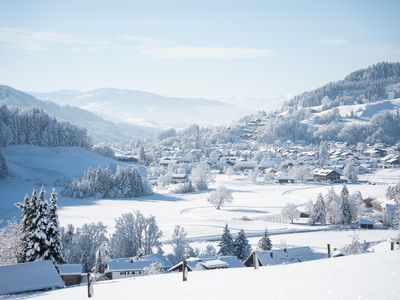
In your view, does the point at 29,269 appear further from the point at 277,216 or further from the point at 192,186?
the point at 192,186

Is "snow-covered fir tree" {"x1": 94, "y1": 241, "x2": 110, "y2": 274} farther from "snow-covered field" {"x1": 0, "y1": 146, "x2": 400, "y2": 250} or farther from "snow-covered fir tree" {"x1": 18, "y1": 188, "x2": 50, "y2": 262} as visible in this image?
"snow-covered field" {"x1": 0, "y1": 146, "x2": 400, "y2": 250}

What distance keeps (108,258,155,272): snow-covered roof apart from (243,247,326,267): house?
813cm

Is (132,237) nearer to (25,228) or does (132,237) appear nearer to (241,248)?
(241,248)

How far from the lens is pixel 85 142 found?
15200 cm

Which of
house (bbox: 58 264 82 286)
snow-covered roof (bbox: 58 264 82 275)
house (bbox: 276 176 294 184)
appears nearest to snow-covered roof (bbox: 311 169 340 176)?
house (bbox: 276 176 294 184)

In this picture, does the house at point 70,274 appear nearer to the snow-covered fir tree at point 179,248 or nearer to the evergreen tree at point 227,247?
the snow-covered fir tree at point 179,248

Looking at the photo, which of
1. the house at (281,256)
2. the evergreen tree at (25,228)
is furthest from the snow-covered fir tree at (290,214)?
the evergreen tree at (25,228)

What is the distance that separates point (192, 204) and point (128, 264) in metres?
50.4

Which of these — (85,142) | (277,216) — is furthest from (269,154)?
(277,216)

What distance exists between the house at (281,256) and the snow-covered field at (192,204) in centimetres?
798

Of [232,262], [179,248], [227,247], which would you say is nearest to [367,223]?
[227,247]

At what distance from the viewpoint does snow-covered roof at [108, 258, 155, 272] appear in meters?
37.7

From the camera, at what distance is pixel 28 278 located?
23.4 metres

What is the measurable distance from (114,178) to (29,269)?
275 ft
